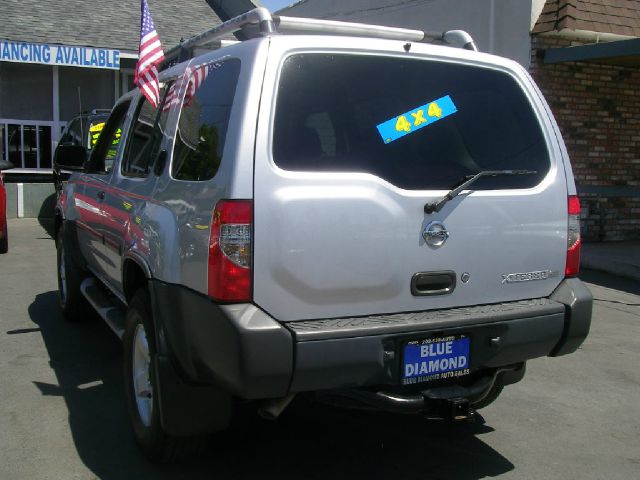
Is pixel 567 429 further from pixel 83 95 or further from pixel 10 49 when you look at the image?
pixel 83 95

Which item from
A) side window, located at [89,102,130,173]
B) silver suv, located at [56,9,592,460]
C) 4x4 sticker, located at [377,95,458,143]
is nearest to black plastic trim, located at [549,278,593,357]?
silver suv, located at [56,9,592,460]

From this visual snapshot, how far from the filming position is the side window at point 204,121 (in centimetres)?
308

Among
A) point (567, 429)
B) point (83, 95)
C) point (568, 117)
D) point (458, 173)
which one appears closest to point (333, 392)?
point (458, 173)

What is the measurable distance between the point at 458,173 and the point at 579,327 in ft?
3.20

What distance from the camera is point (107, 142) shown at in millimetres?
5453

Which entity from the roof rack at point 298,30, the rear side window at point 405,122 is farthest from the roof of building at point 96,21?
the rear side window at point 405,122

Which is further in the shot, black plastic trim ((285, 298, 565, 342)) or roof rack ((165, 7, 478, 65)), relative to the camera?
roof rack ((165, 7, 478, 65))

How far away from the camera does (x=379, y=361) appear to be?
9.77 ft

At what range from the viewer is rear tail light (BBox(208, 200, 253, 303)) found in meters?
2.84

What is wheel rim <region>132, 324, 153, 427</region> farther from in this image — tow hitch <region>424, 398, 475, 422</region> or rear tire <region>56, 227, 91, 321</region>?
rear tire <region>56, 227, 91, 321</region>

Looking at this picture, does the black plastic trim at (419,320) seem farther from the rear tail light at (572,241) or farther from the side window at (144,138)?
the side window at (144,138)

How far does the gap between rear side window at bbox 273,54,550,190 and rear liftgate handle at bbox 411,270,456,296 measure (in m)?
0.39

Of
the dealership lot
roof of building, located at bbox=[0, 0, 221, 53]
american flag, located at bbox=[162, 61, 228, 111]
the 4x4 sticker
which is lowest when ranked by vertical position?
the dealership lot

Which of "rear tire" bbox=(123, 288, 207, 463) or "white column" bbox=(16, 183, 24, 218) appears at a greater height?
"white column" bbox=(16, 183, 24, 218)
